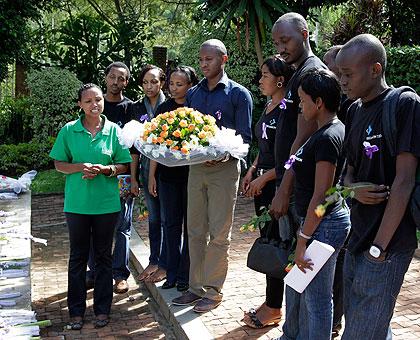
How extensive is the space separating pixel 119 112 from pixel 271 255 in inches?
110

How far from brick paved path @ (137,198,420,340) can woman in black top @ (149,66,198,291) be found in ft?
1.64

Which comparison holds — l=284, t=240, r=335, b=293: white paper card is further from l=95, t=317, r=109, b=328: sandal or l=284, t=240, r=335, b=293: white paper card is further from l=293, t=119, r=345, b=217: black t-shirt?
l=95, t=317, r=109, b=328: sandal

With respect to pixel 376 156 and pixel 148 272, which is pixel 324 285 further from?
pixel 148 272

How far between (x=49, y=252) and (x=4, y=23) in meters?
7.53

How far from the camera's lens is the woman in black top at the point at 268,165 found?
194 inches

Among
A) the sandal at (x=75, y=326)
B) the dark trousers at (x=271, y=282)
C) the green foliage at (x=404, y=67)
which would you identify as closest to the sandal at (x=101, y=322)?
the sandal at (x=75, y=326)

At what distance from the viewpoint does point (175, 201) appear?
20.0 ft

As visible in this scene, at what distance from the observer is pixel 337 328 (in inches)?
195

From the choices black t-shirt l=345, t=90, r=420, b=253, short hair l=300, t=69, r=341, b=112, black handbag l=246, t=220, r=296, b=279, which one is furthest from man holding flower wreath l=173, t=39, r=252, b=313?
black t-shirt l=345, t=90, r=420, b=253

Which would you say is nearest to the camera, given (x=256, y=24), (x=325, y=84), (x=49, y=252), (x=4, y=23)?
(x=325, y=84)

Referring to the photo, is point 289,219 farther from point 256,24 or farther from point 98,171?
point 256,24

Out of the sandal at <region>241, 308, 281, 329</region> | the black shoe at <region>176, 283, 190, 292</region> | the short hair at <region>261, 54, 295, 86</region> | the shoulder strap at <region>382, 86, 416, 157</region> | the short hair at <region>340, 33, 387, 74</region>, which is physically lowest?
the black shoe at <region>176, 283, 190, 292</region>

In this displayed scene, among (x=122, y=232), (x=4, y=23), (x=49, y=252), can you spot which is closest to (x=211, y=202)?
(x=122, y=232)

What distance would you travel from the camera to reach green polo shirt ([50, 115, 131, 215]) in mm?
5578
